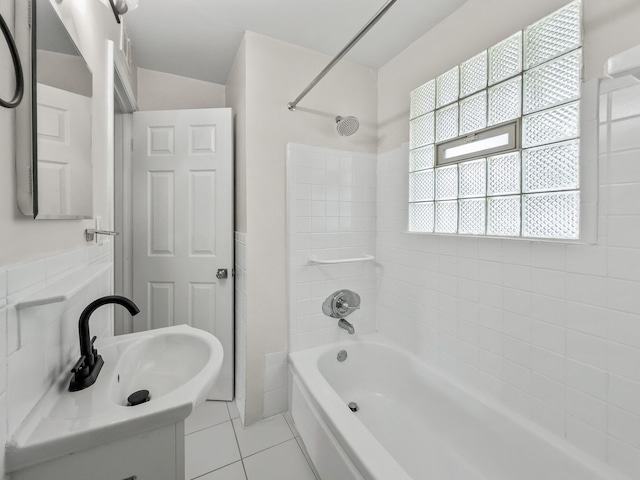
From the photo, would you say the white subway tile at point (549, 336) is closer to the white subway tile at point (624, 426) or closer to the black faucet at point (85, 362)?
the white subway tile at point (624, 426)

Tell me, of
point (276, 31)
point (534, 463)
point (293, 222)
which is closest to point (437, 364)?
point (534, 463)

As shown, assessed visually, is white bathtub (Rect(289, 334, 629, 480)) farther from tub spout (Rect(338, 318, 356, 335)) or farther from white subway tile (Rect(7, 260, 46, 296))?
white subway tile (Rect(7, 260, 46, 296))

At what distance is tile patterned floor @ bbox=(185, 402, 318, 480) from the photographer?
137 centimetres

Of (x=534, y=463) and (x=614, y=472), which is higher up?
(x=614, y=472)

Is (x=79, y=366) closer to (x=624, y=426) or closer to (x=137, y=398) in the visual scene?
(x=137, y=398)

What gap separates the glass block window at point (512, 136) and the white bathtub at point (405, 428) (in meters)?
0.87

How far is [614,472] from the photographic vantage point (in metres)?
0.94

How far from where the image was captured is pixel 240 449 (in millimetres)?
1515

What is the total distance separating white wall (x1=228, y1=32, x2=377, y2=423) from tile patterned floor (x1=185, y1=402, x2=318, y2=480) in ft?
0.42

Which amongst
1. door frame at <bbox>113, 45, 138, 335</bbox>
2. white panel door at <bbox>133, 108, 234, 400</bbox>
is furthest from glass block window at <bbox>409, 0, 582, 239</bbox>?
door frame at <bbox>113, 45, 138, 335</bbox>

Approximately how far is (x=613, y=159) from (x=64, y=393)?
1.91 m

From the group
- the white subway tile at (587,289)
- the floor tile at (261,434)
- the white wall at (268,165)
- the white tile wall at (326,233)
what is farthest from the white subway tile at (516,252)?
the floor tile at (261,434)

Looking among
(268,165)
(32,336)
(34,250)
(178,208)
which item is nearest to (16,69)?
(34,250)

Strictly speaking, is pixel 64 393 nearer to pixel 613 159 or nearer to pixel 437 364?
pixel 437 364
